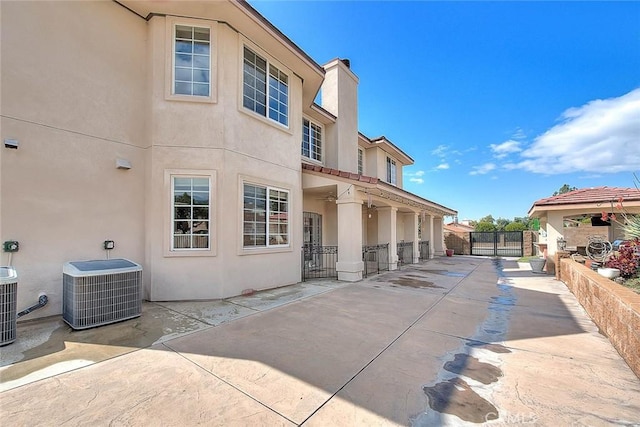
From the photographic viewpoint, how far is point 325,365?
12.1 feet

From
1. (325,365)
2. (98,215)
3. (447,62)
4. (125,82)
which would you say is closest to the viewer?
(325,365)

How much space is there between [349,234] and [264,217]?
10.7ft

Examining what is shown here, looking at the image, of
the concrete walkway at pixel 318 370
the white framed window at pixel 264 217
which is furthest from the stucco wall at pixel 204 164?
the concrete walkway at pixel 318 370

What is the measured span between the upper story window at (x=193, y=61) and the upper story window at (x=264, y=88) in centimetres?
106

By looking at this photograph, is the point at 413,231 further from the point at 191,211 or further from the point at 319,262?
the point at 191,211

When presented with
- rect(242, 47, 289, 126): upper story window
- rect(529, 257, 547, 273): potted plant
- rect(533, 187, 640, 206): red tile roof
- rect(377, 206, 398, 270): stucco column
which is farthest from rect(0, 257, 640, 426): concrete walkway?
rect(533, 187, 640, 206): red tile roof

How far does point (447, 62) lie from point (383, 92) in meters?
3.72

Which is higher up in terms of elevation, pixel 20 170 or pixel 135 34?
pixel 135 34

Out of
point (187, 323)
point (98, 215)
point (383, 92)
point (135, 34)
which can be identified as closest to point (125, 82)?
point (135, 34)

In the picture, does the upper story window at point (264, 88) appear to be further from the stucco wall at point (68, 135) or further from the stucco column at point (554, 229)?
the stucco column at point (554, 229)

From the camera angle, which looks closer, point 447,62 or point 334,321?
point 334,321

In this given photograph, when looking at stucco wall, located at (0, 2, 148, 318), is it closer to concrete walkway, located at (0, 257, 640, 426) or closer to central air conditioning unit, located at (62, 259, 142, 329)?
central air conditioning unit, located at (62, 259, 142, 329)

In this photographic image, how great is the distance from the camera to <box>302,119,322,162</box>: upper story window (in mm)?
12398

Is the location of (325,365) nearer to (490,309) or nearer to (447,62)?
(490,309)
